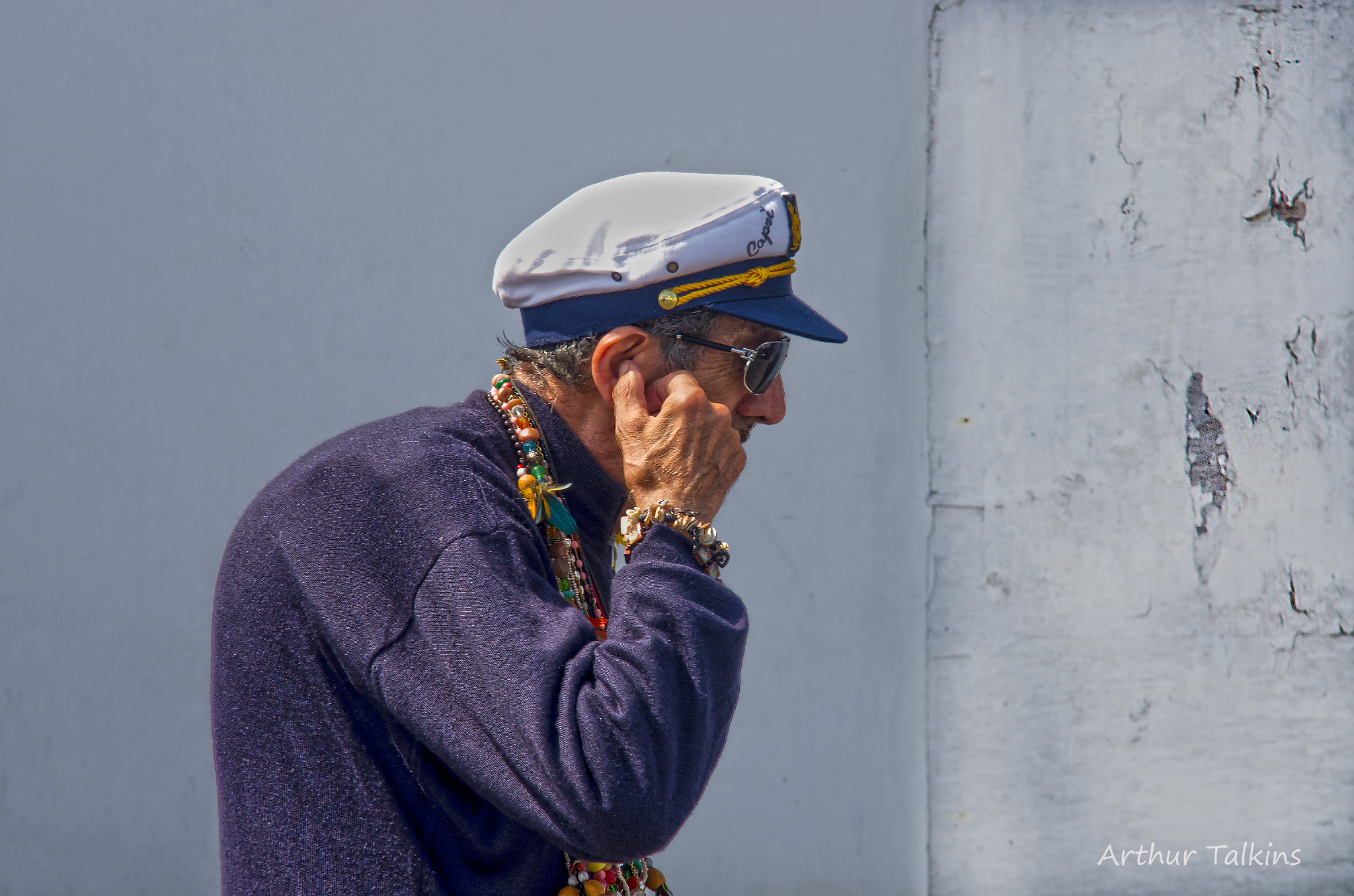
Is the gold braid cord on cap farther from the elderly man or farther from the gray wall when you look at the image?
the gray wall

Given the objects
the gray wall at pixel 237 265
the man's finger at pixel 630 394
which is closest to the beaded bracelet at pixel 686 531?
the man's finger at pixel 630 394

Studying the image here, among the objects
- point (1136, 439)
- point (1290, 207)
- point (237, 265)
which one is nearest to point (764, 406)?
point (237, 265)

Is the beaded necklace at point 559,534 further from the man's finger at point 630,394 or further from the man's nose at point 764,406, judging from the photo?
the man's nose at point 764,406

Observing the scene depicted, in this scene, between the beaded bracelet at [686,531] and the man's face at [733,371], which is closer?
the beaded bracelet at [686,531]

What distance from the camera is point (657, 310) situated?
138 cm

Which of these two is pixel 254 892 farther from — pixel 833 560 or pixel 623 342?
pixel 833 560

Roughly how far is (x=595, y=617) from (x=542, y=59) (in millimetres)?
2247

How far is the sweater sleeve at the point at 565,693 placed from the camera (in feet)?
3.55

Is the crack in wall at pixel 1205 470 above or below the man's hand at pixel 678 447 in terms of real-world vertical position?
below

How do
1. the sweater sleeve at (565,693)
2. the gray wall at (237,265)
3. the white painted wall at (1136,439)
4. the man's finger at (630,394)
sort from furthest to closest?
the white painted wall at (1136,439) < the gray wall at (237,265) < the man's finger at (630,394) < the sweater sleeve at (565,693)

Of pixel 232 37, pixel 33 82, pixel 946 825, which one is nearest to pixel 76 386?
pixel 33 82

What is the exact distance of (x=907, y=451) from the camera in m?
3.39

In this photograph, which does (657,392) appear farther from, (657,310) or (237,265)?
(237,265)

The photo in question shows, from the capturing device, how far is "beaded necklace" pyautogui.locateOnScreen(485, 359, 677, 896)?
1376mm
